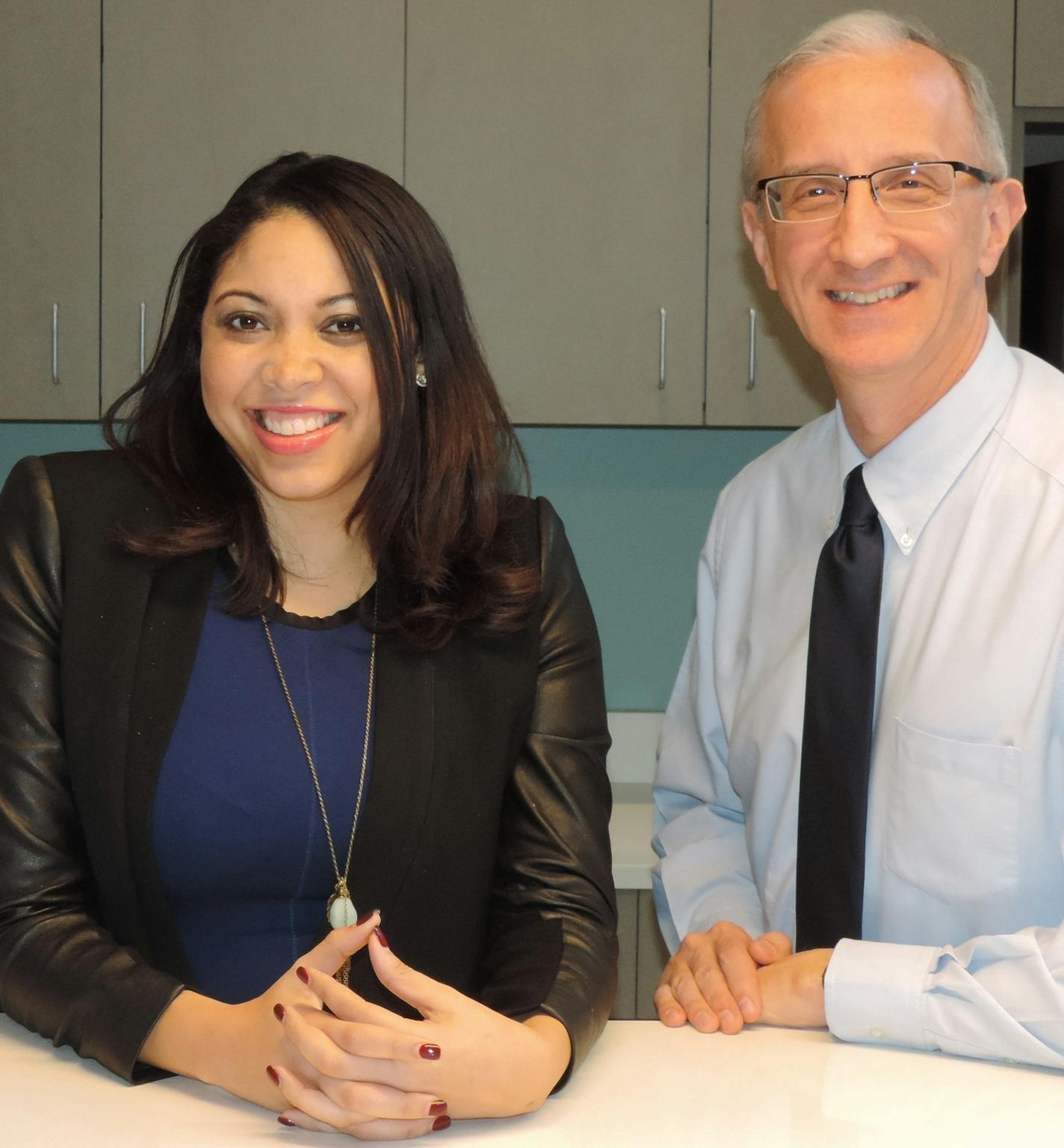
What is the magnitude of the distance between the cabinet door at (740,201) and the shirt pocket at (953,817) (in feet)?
4.95

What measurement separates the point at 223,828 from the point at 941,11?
2.30 metres

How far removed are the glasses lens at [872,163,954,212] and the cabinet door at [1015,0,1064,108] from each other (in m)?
1.52

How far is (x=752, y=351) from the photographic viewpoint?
2.89 metres

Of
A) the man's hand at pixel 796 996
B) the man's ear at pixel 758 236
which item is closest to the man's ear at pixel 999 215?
the man's ear at pixel 758 236

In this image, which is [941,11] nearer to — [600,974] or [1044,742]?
[1044,742]

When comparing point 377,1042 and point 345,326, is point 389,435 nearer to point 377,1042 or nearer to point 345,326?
point 345,326

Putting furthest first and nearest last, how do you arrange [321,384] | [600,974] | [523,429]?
1. [523,429]
2. [321,384]
3. [600,974]

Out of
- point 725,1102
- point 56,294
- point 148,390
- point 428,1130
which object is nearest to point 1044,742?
point 725,1102

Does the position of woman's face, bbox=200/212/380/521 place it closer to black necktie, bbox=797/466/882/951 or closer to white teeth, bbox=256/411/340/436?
white teeth, bbox=256/411/340/436

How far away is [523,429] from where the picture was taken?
3.44 m

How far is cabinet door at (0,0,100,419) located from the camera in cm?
281

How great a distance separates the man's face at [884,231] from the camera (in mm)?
1527

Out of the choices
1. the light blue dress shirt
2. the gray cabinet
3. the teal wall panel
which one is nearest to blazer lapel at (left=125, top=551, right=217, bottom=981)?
the light blue dress shirt

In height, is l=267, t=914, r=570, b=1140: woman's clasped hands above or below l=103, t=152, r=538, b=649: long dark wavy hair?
below
